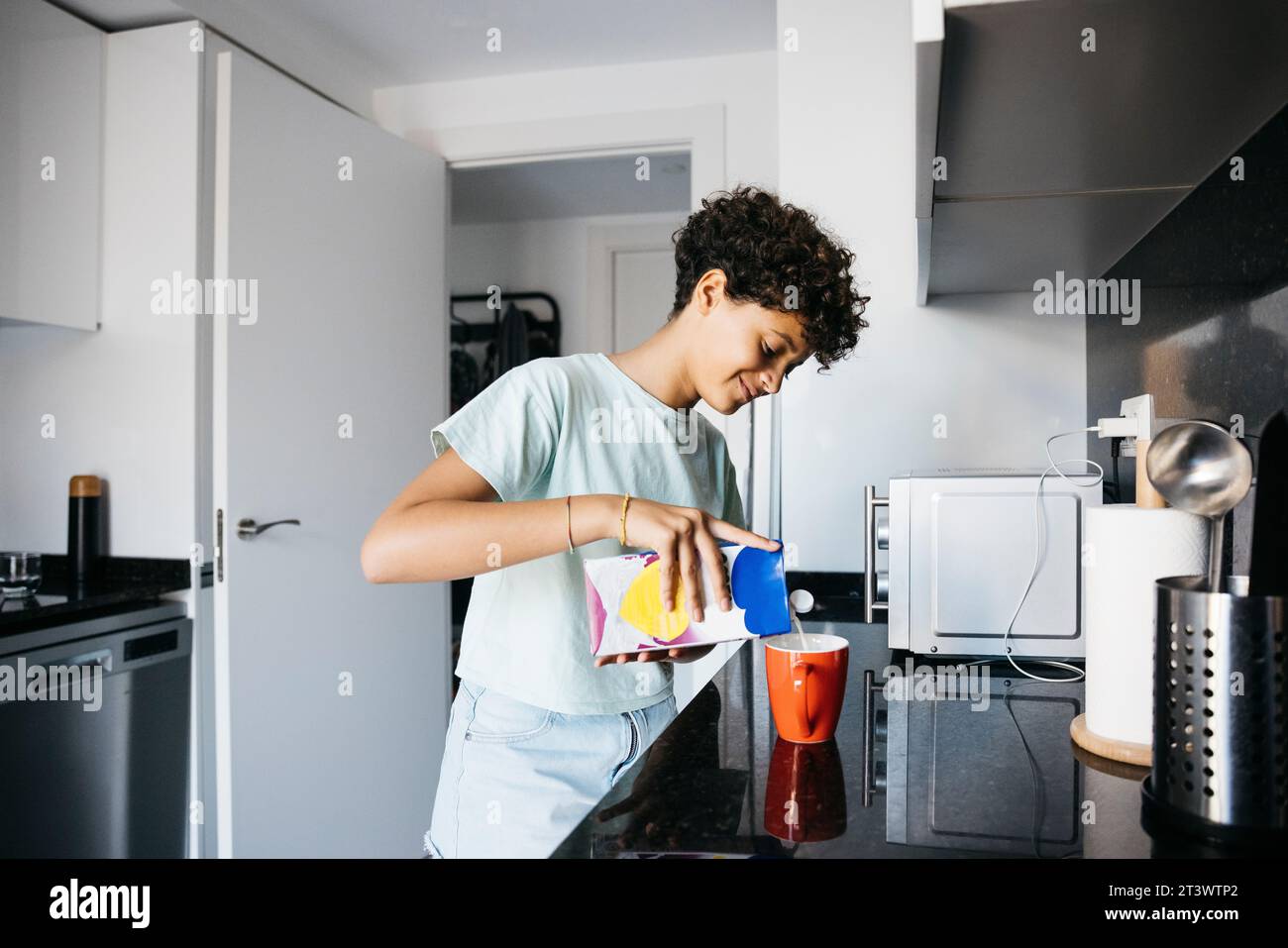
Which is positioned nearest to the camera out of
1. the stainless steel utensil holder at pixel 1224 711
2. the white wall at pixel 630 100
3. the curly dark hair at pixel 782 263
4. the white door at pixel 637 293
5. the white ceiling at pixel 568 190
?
the stainless steel utensil holder at pixel 1224 711

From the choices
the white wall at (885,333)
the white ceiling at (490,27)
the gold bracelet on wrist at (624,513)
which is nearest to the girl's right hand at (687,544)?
the gold bracelet on wrist at (624,513)

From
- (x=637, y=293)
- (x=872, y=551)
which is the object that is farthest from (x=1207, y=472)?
(x=637, y=293)

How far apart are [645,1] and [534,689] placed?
182 cm

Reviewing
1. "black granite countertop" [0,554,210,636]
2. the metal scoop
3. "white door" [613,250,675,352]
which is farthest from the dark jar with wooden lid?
"white door" [613,250,675,352]

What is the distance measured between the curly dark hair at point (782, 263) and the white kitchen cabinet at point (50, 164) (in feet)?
5.05

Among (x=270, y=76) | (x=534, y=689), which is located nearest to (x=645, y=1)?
(x=270, y=76)

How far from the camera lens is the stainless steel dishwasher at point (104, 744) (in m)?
1.60

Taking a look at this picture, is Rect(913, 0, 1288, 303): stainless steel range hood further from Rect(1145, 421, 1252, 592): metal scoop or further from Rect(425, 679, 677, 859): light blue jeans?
Rect(425, 679, 677, 859): light blue jeans

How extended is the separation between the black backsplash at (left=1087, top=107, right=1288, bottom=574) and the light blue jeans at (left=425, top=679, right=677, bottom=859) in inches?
26.0

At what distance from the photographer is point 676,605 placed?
0.83 metres

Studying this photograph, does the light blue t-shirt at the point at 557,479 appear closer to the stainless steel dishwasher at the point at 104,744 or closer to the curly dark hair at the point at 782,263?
the curly dark hair at the point at 782,263

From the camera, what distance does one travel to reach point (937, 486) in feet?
4.14

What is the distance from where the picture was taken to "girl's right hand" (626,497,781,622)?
2.64 ft
